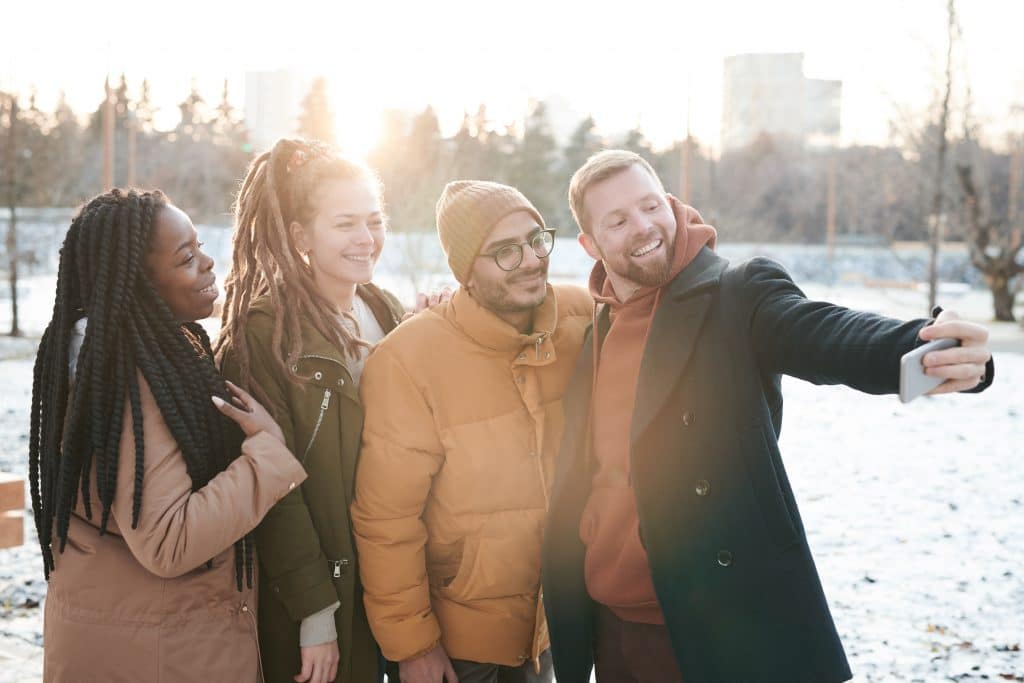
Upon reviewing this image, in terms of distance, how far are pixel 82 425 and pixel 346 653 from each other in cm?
100

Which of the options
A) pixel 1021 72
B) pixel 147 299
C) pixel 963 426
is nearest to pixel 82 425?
pixel 147 299

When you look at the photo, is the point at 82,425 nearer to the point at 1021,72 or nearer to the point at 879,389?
A: the point at 879,389

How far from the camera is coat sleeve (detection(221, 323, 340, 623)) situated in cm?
247

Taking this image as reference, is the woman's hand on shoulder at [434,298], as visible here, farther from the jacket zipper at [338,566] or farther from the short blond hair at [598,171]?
the jacket zipper at [338,566]

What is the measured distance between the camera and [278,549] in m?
2.47

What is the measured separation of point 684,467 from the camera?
7.55 feet

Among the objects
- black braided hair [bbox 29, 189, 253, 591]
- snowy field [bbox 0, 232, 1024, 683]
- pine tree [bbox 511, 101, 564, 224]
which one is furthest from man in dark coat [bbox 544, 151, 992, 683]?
pine tree [bbox 511, 101, 564, 224]

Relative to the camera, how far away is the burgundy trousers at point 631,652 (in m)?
2.51

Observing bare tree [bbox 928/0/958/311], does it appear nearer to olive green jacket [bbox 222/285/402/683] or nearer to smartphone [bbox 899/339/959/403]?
olive green jacket [bbox 222/285/402/683]

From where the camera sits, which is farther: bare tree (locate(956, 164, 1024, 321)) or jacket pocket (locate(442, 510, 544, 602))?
bare tree (locate(956, 164, 1024, 321))

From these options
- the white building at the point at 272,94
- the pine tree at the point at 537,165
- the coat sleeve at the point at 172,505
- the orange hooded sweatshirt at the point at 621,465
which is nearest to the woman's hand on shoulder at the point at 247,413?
the coat sleeve at the point at 172,505

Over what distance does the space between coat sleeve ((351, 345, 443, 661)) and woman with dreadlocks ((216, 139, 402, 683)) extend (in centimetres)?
5

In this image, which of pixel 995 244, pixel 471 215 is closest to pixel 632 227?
pixel 471 215

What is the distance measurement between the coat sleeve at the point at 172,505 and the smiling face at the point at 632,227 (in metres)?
1.11
